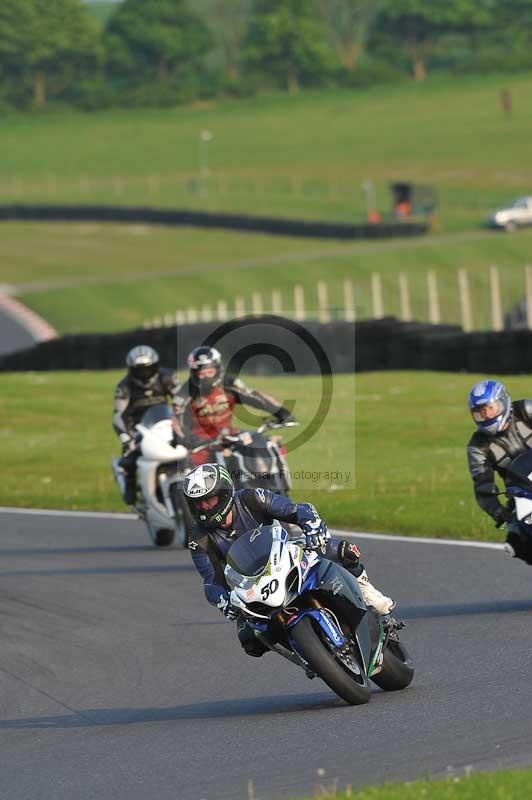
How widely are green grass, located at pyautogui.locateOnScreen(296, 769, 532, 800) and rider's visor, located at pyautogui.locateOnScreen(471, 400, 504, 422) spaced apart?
14.5 ft

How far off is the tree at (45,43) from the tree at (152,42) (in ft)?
9.48

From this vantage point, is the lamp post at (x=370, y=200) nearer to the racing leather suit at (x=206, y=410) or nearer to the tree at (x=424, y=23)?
the racing leather suit at (x=206, y=410)

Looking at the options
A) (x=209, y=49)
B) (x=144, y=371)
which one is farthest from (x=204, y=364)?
(x=209, y=49)

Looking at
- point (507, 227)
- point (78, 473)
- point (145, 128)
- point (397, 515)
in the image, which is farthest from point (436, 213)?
point (397, 515)

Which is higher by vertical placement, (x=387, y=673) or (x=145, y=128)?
(x=145, y=128)

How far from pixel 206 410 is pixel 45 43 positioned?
12623 cm

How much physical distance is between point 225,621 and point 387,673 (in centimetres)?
302

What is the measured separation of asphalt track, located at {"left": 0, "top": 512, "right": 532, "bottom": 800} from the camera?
735cm

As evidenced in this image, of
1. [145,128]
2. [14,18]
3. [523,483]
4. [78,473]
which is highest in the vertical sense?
[14,18]

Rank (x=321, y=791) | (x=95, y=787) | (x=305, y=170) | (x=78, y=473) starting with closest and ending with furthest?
1. (x=321, y=791)
2. (x=95, y=787)
3. (x=78, y=473)
4. (x=305, y=170)

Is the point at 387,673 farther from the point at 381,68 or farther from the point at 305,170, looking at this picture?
the point at 381,68

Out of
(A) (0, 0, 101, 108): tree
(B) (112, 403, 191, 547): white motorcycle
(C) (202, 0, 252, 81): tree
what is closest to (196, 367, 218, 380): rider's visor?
(B) (112, 403, 191, 547): white motorcycle

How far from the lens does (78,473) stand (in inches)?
833
